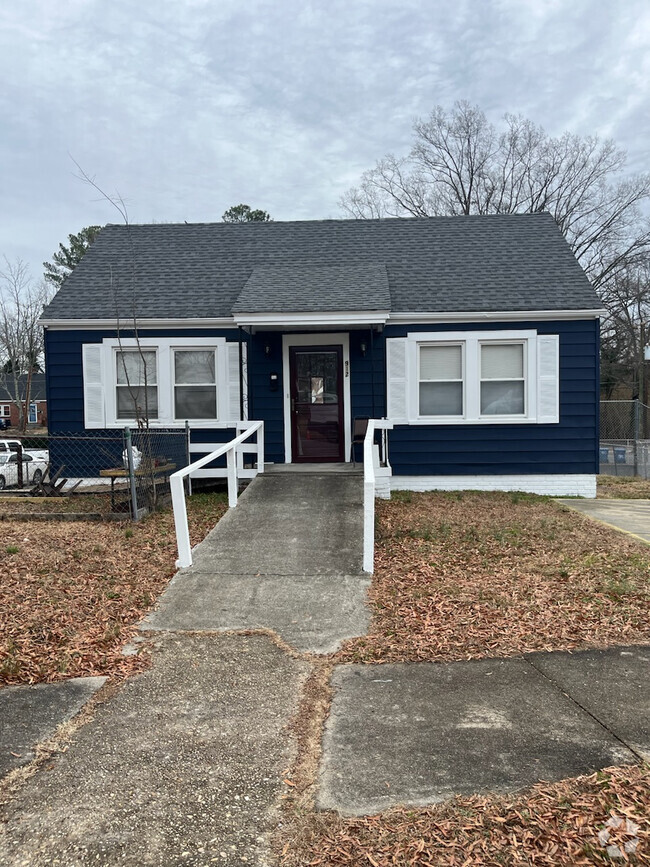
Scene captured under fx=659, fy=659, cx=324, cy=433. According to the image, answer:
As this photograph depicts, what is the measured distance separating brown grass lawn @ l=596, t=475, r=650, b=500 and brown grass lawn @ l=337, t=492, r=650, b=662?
17.1 ft

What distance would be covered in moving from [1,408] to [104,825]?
2419 inches

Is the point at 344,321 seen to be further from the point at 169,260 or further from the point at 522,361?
the point at 169,260

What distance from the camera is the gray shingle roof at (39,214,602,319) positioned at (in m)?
11.4

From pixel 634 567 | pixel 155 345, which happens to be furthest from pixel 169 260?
pixel 634 567

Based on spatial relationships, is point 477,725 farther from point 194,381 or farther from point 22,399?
point 22,399

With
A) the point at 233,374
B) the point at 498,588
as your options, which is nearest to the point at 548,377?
the point at 233,374

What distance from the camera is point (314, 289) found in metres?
11.2

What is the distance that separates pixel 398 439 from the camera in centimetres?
1160

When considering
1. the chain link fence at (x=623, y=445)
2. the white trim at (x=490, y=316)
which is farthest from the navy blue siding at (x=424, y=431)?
the chain link fence at (x=623, y=445)

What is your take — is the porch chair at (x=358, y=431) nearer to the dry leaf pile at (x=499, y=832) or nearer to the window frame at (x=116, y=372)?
the window frame at (x=116, y=372)

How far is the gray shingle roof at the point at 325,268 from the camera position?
11.4 metres

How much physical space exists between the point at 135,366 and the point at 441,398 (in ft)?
18.0

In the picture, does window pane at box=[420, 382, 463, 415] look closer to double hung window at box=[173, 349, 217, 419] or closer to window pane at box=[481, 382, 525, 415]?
window pane at box=[481, 382, 525, 415]

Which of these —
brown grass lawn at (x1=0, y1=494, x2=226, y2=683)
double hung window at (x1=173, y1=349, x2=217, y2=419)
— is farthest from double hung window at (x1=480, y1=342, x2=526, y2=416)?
brown grass lawn at (x1=0, y1=494, x2=226, y2=683)
